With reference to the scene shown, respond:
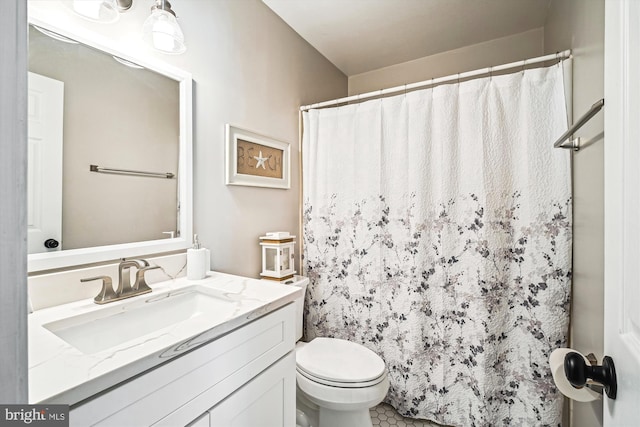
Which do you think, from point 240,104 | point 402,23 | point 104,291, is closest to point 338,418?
point 104,291

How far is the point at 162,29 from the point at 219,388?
1294 mm

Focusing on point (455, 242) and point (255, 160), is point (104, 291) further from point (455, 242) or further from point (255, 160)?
point (455, 242)

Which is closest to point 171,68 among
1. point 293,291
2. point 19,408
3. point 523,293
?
point 293,291

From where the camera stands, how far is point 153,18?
3.76ft

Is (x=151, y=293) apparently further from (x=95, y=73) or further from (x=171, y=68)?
(x=171, y=68)

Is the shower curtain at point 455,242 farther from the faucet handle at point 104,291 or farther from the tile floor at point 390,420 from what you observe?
the faucet handle at point 104,291

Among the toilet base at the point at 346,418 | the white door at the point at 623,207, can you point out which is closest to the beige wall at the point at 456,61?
the white door at the point at 623,207

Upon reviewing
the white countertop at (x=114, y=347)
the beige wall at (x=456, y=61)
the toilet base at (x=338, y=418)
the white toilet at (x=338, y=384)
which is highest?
the beige wall at (x=456, y=61)

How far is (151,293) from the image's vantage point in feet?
3.67

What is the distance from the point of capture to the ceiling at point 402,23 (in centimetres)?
183

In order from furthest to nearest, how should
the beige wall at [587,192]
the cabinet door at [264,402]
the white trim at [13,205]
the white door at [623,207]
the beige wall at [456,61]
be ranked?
the beige wall at [456,61], the beige wall at [587,192], the cabinet door at [264,402], the white door at [623,207], the white trim at [13,205]

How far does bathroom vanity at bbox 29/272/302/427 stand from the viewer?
0.61 meters

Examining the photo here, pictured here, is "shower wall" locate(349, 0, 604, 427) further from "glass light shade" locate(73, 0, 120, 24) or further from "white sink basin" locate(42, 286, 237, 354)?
"glass light shade" locate(73, 0, 120, 24)

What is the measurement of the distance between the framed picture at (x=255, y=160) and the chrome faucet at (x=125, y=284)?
0.61 metres
